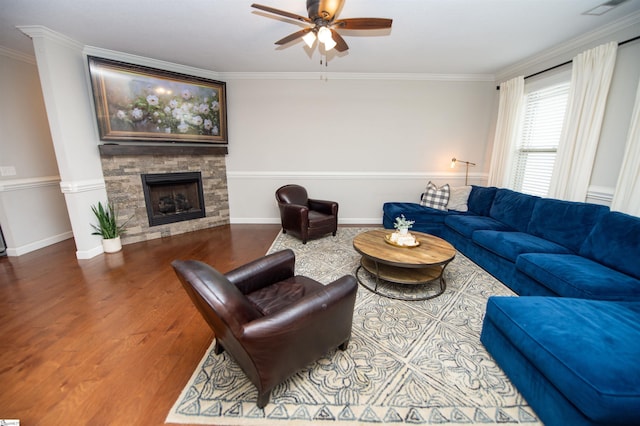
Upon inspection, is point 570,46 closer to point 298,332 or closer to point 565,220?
point 565,220

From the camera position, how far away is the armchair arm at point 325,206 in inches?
164

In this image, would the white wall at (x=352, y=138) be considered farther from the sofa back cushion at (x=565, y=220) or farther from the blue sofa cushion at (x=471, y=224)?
the sofa back cushion at (x=565, y=220)

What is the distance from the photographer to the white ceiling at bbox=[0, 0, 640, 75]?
2.38 metres

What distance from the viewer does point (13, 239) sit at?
3.41m

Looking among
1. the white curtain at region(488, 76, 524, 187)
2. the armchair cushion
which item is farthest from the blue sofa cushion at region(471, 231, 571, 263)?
the armchair cushion

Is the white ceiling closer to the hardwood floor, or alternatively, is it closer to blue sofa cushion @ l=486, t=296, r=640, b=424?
blue sofa cushion @ l=486, t=296, r=640, b=424

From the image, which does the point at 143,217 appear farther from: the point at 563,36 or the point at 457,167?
the point at 563,36

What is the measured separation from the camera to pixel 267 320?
1.25 m

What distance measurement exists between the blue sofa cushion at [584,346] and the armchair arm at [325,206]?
8.74ft

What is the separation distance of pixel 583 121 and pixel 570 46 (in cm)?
102

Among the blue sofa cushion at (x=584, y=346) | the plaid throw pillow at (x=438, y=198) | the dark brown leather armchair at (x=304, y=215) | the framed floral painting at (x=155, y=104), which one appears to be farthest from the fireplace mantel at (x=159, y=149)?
the blue sofa cushion at (x=584, y=346)

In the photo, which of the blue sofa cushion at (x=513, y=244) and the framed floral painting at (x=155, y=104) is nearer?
the blue sofa cushion at (x=513, y=244)

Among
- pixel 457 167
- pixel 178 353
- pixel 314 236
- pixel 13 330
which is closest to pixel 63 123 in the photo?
pixel 13 330

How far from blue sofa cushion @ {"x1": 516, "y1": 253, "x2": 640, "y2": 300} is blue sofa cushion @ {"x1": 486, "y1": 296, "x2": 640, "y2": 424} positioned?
0.22m
